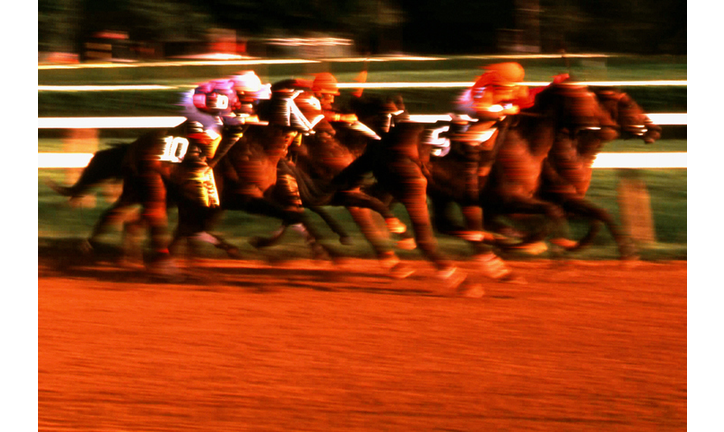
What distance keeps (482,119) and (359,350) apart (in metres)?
2.00

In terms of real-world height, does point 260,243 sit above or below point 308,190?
below

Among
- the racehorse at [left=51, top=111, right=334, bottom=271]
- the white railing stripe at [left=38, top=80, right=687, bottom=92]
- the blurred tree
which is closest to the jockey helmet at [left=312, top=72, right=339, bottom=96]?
the racehorse at [left=51, top=111, right=334, bottom=271]

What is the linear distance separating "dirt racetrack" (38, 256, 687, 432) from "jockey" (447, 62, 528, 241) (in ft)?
2.40

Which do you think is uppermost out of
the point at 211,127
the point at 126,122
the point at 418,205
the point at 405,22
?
the point at 405,22

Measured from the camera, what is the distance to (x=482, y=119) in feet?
19.5

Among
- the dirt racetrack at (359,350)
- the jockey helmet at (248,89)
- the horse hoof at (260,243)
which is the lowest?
the dirt racetrack at (359,350)

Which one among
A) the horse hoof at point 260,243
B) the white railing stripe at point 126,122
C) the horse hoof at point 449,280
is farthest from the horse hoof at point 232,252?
the white railing stripe at point 126,122

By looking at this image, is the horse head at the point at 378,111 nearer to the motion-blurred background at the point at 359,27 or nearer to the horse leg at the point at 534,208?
the horse leg at the point at 534,208

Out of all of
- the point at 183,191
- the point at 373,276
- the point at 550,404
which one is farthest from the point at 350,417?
the point at 183,191

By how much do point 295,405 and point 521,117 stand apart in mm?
2968

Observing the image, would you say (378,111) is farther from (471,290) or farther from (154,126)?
(154,126)

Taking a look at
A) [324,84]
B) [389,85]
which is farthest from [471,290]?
[389,85]

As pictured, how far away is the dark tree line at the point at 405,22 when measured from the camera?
17094mm

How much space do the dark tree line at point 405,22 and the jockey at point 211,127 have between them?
1126 centimetres
